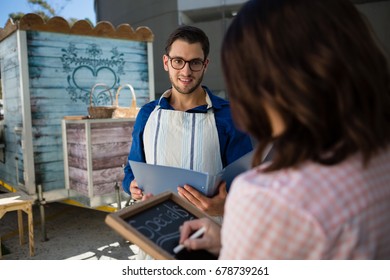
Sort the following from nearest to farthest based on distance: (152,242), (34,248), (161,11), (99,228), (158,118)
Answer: (152,242), (158,118), (34,248), (99,228), (161,11)

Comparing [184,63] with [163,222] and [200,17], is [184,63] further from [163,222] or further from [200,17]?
[200,17]

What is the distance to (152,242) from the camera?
92cm

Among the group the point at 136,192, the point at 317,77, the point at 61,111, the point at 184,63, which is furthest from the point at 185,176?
the point at 61,111

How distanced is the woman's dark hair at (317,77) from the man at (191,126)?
1156 millimetres

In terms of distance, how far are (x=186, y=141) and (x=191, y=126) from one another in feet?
0.28

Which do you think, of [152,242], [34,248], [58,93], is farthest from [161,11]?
[152,242]

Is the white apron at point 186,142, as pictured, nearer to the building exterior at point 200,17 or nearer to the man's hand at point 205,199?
the man's hand at point 205,199

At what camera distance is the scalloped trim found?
12.9ft

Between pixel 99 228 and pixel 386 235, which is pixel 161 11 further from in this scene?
pixel 386 235

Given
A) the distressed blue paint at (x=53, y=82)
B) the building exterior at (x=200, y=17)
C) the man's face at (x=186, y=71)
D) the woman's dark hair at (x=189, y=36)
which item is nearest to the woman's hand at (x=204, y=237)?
the man's face at (x=186, y=71)

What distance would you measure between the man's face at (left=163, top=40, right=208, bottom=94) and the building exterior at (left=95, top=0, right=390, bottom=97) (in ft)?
33.4

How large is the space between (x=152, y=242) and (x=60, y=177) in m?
3.72

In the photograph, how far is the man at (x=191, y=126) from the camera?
1.88 metres

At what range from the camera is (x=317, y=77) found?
0.67m
